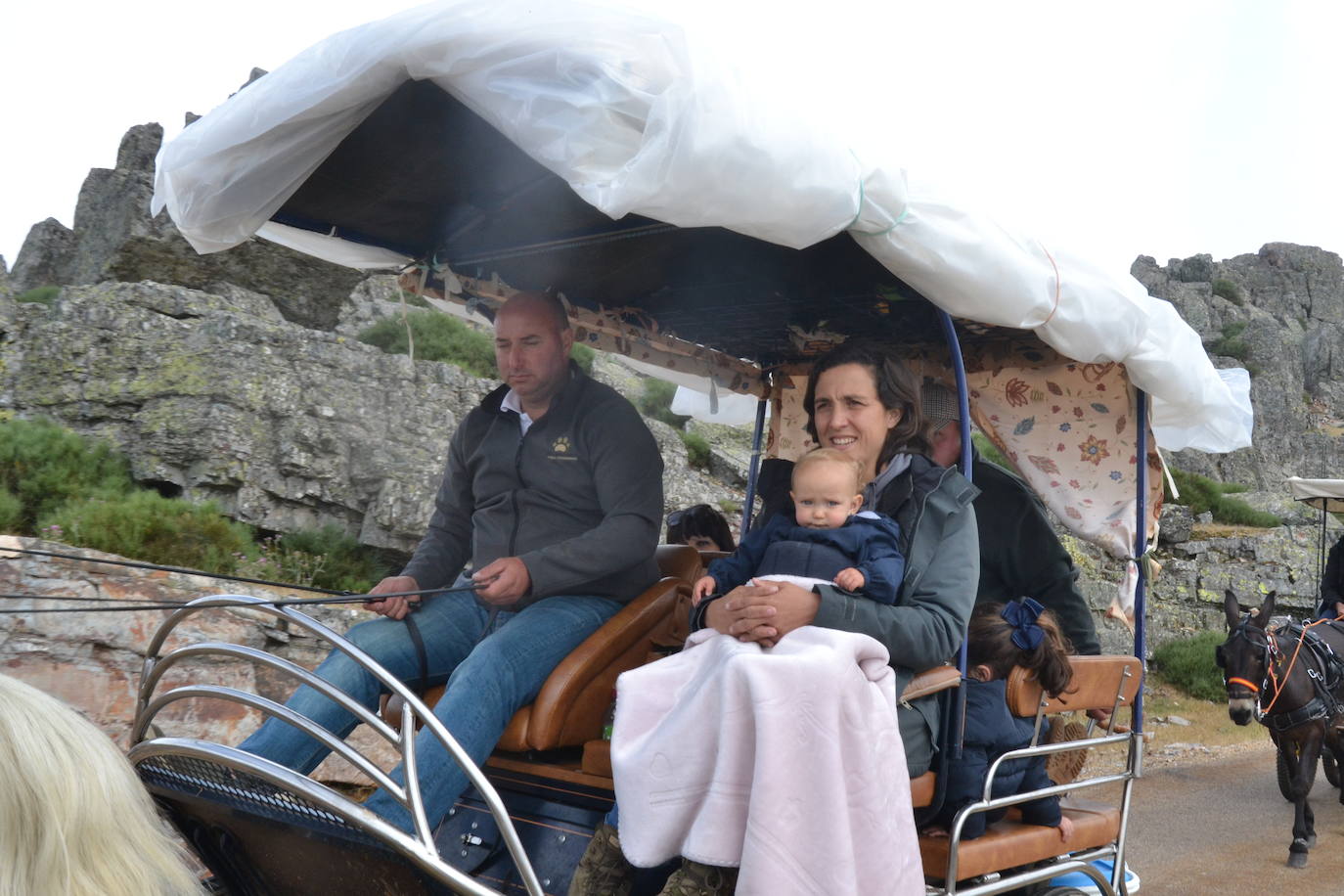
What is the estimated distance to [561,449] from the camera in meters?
3.63

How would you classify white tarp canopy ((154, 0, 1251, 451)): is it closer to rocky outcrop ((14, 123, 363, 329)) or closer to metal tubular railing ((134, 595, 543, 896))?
metal tubular railing ((134, 595, 543, 896))

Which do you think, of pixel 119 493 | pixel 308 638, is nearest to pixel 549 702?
pixel 308 638

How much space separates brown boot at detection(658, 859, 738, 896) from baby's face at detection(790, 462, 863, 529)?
3.10 ft

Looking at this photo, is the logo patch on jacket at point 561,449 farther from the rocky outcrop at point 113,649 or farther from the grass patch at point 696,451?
the grass patch at point 696,451

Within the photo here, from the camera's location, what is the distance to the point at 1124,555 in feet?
14.6

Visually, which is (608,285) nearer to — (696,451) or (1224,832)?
(1224,832)

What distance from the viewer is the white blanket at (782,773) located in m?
2.40

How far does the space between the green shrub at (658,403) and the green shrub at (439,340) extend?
226 centimetres

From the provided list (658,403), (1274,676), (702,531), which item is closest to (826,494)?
(702,531)

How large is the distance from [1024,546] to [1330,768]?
690 cm

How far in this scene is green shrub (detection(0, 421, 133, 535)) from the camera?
24.6 ft

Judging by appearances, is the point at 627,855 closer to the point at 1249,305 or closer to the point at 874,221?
A: the point at 874,221

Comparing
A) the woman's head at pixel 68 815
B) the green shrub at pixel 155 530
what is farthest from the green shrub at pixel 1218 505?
the woman's head at pixel 68 815

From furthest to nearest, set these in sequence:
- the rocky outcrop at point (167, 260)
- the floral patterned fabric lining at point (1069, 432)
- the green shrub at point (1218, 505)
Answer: the green shrub at point (1218, 505) < the rocky outcrop at point (167, 260) < the floral patterned fabric lining at point (1069, 432)
